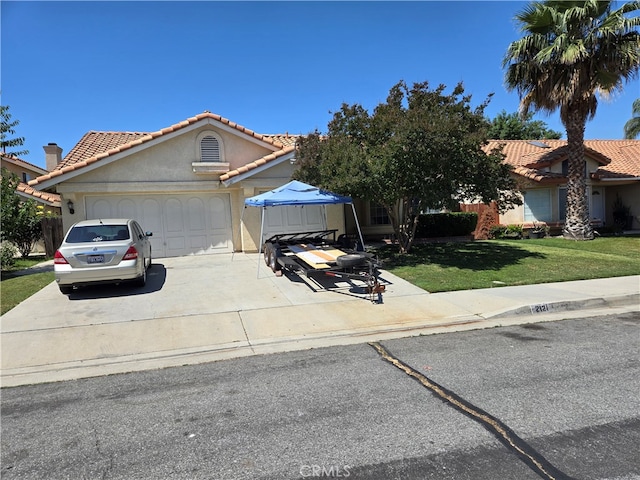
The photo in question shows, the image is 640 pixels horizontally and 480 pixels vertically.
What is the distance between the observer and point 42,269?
540 inches

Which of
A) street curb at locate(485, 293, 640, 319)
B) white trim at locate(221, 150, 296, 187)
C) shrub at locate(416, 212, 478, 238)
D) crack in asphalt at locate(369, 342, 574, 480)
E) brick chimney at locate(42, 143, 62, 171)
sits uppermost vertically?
brick chimney at locate(42, 143, 62, 171)

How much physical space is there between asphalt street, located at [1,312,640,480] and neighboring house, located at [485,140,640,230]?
16.5m

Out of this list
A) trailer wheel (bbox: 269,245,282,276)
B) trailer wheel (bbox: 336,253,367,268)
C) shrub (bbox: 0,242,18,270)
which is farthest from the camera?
shrub (bbox: 0,242,18,270)

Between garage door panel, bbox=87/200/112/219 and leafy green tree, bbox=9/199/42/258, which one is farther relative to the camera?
leafy green tree, bbox=9/199/42/258

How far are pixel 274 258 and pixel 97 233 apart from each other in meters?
Answer: 4.31

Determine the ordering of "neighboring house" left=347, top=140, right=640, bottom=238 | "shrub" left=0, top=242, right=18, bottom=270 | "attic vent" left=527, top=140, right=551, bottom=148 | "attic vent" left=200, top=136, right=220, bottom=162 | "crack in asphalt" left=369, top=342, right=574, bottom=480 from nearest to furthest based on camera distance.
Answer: "crack in asphalt" left=369, top=342, right=574, bottom=480, "shrub" left=0, top=242, right=18, bottom=270, "attic vent" left=200, top=136, right=220, bottom=162, "neighboring house" left=347, top=140, right=640, bottom=238, "attic vent" left=527, top=140, right=551, bottom=148

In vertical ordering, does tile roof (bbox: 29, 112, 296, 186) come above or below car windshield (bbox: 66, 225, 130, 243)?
above

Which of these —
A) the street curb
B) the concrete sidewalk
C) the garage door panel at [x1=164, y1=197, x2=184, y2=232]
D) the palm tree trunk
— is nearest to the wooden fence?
the garage door panel at [x1=164, y1=197, x2=184, y2=232]

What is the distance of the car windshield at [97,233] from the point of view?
937cm

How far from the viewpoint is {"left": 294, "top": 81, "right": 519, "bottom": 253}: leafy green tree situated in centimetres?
1058

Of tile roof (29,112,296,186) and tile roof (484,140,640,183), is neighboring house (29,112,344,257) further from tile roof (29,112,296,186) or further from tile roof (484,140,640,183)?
tile roof (484,140,640,183)

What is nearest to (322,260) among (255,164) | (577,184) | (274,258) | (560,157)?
(274,258)

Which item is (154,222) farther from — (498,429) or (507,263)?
(498,429)

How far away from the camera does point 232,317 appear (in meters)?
7.70
